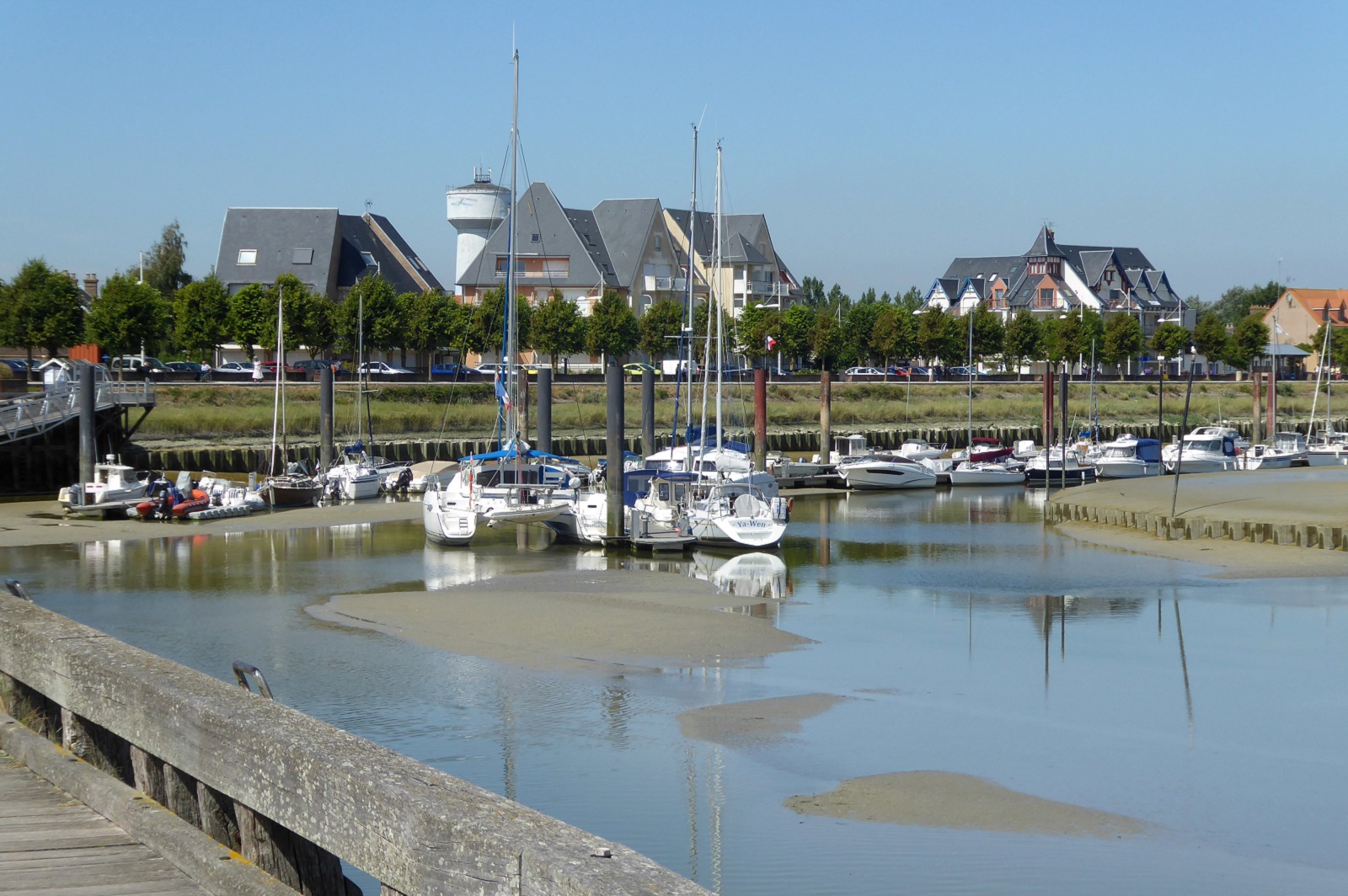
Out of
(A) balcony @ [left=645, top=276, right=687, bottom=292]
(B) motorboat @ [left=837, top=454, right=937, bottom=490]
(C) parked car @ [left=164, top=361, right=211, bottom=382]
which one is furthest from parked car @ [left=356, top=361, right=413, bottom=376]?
(B) motorboat @ [left=837, top=454, right=937, bottom=490]

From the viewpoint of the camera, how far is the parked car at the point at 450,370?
84.0 meters

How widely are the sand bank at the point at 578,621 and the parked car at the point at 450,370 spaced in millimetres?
52473

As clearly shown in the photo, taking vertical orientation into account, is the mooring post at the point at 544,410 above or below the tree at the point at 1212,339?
below

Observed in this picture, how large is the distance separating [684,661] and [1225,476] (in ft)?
139

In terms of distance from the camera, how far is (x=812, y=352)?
10144 centimetres

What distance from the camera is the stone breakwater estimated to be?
3522cm

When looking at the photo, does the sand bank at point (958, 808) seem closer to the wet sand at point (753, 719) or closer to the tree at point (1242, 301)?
the wet sand at point (753, 719)

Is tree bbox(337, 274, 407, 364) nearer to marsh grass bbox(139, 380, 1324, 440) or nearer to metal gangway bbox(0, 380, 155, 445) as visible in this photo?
marsh grass bbox(139, 380, 1324, 440)

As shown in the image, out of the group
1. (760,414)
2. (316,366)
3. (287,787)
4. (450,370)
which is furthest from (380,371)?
(287,787)

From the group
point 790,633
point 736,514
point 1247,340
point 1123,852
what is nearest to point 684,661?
point 790,633

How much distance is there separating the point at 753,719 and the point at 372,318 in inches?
2740

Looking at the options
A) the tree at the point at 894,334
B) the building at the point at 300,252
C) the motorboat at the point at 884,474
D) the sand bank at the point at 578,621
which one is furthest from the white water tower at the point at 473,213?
the sand bank at the point at 578,621

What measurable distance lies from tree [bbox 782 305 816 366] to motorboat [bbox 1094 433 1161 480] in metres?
38.0

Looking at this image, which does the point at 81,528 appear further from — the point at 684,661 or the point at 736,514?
the point at 684,661
